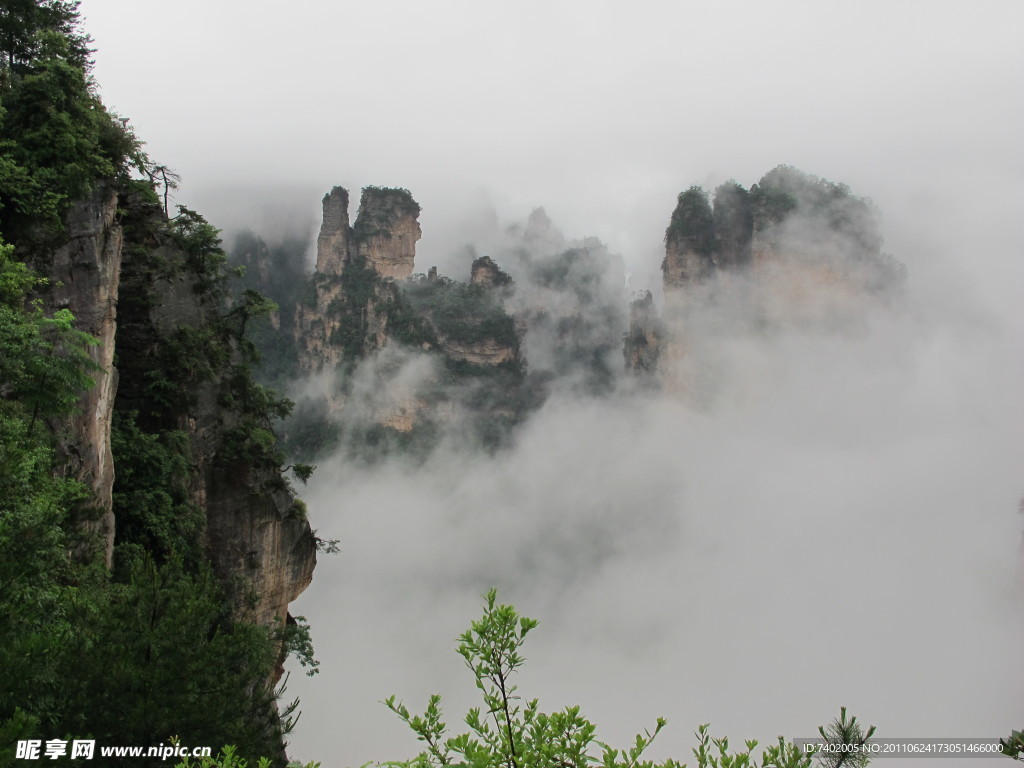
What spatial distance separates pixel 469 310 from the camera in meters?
70.8

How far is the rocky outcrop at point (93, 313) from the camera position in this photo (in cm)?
1170

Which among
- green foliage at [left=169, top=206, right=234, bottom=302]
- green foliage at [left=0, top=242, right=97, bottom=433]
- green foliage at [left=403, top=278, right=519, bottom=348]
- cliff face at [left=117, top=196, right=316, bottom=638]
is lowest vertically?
green foliage at [left=0, top=242, right=97, bottom=433]

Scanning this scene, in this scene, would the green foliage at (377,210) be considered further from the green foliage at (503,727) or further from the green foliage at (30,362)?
the green foliage at (503,727)

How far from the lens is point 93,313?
12719 mm

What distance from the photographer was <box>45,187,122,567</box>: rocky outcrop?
1170cm

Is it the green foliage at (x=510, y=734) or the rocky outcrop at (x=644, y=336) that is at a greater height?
the rocky outcrop at (x=644, y=336)

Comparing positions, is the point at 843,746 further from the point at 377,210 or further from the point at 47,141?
the point at 377,210

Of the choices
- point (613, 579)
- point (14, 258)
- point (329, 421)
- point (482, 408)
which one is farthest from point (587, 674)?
point (14, 258)

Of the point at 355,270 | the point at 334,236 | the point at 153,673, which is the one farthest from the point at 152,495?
the point at 334,236

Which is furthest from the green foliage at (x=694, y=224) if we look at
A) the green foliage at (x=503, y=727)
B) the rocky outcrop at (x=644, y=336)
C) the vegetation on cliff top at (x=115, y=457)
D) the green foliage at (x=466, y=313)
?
the green foliage at (x=503, y=727)

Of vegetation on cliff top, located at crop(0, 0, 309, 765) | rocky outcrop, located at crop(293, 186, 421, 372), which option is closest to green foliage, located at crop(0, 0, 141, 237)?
vegetation on cliff top, located at crop(0, 0, 309, 765)

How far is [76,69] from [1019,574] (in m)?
56.2

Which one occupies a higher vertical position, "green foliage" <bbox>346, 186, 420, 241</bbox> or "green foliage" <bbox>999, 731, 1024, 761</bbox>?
"green foliage" <bbox>346, 186, 420, 241</bbox>

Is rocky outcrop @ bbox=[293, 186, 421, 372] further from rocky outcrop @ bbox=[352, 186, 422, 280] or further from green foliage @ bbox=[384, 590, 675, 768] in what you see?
green foliage @ bbox=[384, 590, 675, 768]
